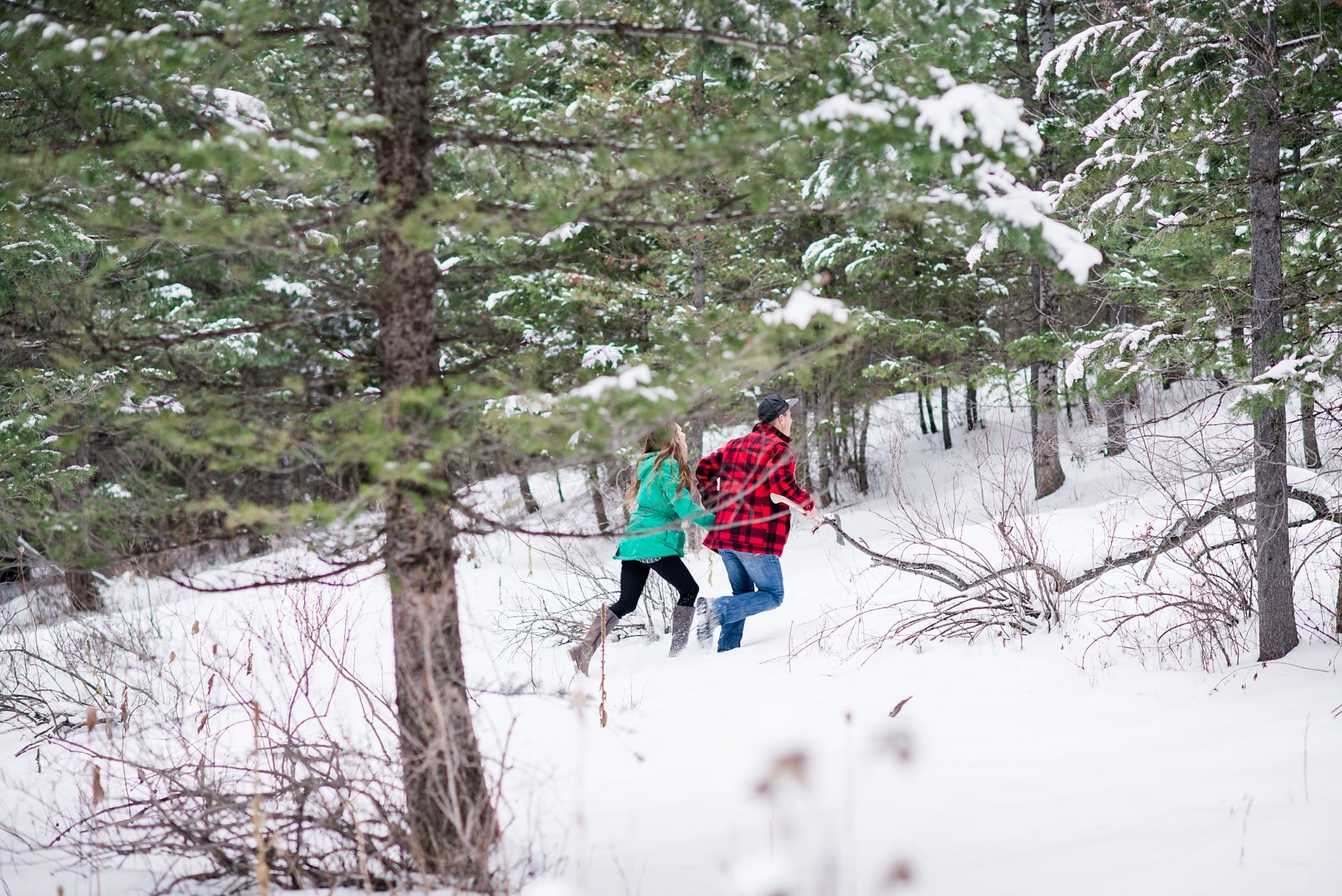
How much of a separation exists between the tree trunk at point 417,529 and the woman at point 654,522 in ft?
8.34

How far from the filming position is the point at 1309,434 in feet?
25.7

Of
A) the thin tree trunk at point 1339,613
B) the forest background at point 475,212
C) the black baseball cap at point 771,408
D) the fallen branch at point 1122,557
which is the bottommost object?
the thin tree trunk at point 1339,613

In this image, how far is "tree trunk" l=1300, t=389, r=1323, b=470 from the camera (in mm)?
3822

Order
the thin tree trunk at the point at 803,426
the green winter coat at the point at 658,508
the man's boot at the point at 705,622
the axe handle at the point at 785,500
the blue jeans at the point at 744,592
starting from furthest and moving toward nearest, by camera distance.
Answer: the thin tree trunk at the point at 803,426 → the man's boot at the point at 705,622 → the blue jeans at the point at 744,592 → the green winter coat at the point at 658,508 → the axe handle at the point at 785,500

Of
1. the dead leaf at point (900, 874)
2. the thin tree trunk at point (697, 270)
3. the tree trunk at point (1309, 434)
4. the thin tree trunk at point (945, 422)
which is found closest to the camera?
the dead leaf at point (900, 874)

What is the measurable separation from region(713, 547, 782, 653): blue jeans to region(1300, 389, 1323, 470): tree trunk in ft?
9.81

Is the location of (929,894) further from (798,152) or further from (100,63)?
(100,63)

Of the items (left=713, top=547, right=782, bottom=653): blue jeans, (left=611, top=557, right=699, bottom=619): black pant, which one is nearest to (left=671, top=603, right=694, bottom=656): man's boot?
(left=713, top=547, right=782, bottom=653): blue jeans

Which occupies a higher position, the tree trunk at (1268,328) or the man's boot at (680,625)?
the tree trunk at (1268,328)

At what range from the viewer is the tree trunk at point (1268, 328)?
4188mm

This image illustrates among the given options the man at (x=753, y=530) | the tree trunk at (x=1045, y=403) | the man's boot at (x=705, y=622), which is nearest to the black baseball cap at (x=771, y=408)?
the man at (x=753, y=530)

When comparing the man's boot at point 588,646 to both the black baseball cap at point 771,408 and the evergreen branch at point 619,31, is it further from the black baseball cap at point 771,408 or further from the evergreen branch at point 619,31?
the evergreen branch at point 619,31

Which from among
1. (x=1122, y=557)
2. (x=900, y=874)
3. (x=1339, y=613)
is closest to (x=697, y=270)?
(x=1122, y=557)

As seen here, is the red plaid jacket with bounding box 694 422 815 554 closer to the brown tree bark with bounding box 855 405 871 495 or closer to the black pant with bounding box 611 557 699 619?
the black pant with bounding box 611 557 699 619
